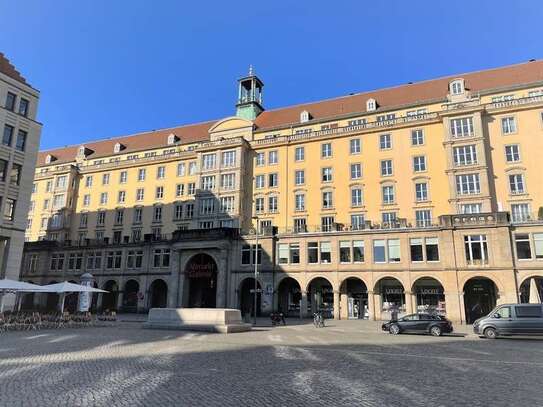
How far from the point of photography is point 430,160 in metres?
45.4

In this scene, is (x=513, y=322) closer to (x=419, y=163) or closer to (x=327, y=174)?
(x=419, y=163)

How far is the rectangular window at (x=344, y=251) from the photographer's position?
4266 centimetres

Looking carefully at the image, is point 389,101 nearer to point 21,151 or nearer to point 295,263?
point 295,263

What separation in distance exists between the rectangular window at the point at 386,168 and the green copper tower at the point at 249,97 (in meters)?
22.8

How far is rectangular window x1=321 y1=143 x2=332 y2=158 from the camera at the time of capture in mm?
50634

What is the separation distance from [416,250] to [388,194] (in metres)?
8.57

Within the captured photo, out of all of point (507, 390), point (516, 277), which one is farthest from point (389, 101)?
point (507, 390)

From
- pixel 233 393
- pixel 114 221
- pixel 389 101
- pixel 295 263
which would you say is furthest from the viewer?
pixel 114 221

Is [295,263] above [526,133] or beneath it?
beneath

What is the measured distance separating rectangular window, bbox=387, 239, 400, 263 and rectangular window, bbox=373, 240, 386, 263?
590 mm

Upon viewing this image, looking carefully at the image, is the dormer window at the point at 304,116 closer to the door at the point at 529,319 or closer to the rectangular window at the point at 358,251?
the rectangular window at the point at 358,251

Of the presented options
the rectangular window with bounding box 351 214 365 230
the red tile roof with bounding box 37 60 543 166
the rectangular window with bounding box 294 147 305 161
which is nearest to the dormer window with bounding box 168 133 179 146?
the red tile roof with bounding box 37 60 543 166

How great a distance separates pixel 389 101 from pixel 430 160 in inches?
427

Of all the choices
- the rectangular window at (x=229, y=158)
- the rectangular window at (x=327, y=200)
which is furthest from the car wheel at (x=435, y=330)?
the rectangular window at (x=229, y=158)
